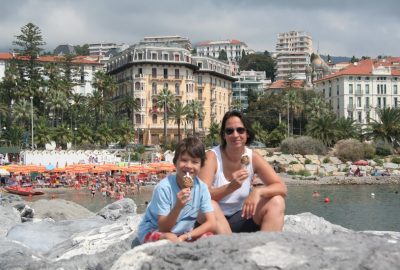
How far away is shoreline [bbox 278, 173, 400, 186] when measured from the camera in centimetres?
5716

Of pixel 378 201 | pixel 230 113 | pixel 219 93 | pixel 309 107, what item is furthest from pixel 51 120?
pixel 230 113

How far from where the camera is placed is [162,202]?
5.32 m

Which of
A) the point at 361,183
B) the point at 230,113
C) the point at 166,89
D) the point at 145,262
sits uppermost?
the point at 166,89

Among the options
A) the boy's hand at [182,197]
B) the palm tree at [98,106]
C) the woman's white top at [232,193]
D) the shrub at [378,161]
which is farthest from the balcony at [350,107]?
the boy's hand at [182,197]

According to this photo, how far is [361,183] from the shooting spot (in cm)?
5778

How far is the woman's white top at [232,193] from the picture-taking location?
20.0 ft

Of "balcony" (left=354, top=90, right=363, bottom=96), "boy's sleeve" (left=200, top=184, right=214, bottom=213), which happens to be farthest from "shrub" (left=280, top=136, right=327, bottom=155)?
"boy's sleeve" (left=200, top=184, right=214, bottom=213)

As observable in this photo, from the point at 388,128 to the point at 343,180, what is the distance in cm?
2144

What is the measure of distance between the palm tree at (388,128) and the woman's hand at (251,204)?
74.2 meters

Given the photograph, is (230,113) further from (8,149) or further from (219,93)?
(219,93)

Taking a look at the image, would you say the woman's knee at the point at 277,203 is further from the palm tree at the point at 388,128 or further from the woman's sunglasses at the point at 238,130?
the palm tree at the point at 388,128

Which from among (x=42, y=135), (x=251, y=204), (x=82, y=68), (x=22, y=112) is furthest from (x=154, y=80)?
(x=251, y=204)

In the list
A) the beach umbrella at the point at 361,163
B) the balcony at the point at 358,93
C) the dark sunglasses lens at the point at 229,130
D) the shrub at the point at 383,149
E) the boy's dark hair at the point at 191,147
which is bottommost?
the beach umbrella at the point at 361,163

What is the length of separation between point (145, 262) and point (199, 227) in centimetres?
109
